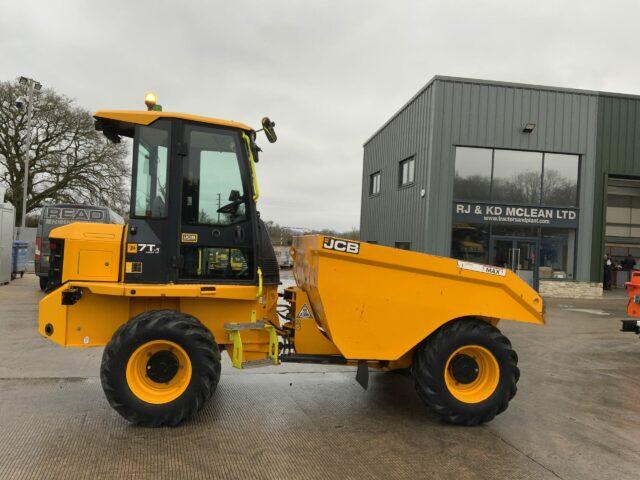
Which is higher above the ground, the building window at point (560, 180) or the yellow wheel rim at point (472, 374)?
the building window at point (560, 180)

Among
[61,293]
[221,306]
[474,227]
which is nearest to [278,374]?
[221,306]

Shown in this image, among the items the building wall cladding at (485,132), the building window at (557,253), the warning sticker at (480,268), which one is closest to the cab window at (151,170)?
the warning sticker at (480,268)

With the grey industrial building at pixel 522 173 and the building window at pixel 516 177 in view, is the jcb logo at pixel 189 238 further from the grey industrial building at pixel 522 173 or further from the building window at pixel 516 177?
the building window at pixel 516 177

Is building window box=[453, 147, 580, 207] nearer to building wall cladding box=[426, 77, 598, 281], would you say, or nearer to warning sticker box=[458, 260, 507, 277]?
building wall cladding box=[426, 77, 598, 281]

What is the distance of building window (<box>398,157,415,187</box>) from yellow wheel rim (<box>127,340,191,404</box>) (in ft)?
52.0

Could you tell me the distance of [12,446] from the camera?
3.81 m

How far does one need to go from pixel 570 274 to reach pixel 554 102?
6.25 m

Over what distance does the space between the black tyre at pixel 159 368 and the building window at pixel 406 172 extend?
15835mm

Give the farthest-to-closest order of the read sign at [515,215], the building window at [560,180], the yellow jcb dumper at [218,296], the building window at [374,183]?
the building window at [374,183], the building window at [560,180], the read sign at [515,215], the yellow jcb dumper at [218,296]

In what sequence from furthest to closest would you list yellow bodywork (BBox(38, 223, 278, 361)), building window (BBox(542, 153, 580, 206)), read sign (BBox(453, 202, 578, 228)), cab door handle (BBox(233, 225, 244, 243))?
building window (BBox(542, 153, 580, 206)) < read sign (BBox(453, 202, 578, 228)) < cab door handle (BBox(233, 225, 244, 243)) < yellow bodywork (BBox(38, 223, 278, 361))

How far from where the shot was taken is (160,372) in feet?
14.4

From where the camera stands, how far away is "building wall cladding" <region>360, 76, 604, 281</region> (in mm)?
17203

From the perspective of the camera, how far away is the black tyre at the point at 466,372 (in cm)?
455

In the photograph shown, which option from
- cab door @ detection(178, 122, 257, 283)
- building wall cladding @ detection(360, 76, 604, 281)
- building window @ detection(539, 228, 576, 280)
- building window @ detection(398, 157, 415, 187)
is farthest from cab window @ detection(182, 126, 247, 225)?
building window @ detection(539, 228, 576, 280)
